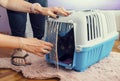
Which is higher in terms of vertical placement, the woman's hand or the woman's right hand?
the woman's hand

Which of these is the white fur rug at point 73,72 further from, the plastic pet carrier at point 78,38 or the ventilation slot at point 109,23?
the ventilation slot at point 109,23

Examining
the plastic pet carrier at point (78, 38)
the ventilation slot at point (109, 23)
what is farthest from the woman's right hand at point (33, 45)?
the ventilation slot at point (109, 23)

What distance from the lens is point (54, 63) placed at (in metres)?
1.13

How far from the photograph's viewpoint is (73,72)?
3.56 feet

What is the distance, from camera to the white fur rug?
1.02 metres

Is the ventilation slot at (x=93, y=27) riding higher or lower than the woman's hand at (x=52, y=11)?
lower

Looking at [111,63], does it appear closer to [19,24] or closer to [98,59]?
[98,59]

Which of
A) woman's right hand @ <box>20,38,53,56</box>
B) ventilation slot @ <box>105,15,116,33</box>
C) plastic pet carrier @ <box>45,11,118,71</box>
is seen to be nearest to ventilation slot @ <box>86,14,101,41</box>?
plastic pet carrier @ <box>45,11,118,71</box>

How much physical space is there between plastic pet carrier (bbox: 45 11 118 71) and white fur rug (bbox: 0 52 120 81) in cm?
4

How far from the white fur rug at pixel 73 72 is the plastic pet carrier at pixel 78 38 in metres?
0.04

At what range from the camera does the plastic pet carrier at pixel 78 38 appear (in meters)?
1.01

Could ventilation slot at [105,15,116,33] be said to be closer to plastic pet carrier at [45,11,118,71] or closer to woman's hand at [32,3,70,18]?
plastic pet carrier at [45,11,118,71]

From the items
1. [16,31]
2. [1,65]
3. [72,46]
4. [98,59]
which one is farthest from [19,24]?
[98,59]

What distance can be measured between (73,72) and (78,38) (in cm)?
19
